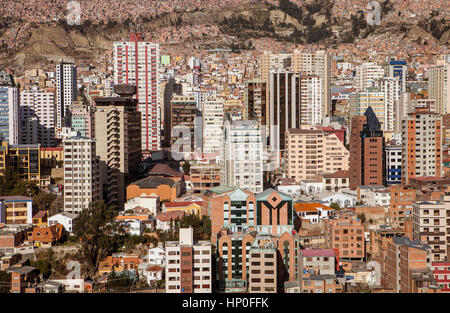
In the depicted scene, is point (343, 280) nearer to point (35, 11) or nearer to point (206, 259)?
point (206, 259)

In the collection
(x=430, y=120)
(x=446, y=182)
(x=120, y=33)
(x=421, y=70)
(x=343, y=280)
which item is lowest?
(x=343, y=280)

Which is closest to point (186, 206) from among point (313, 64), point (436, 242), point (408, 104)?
point (436, 242)

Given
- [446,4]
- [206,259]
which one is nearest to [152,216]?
[206,259]

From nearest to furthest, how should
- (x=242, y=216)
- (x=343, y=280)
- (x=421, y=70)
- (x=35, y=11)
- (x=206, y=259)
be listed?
1. (x=206, y=259)
2. (x=343, y=280)
3. (x=242, y=216)
4. (x=421, y=70)
5. (x=35, y=11)

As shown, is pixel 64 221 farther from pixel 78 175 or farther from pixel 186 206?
pixel 186 206

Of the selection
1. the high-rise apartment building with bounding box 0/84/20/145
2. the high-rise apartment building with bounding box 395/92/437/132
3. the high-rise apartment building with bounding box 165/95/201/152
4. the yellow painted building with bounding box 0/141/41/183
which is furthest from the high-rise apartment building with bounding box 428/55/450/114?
the yellow painted building with bounding box 0/141/41/183

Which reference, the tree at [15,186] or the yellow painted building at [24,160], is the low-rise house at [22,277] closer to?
the tree at [15,186]
